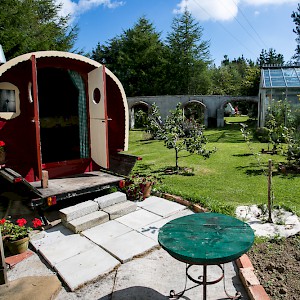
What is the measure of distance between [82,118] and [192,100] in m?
16.7

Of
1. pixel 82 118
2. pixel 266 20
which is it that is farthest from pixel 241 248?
pixel 266 20

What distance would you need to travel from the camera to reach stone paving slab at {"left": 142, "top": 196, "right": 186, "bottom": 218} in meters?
5.36

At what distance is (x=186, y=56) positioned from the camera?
33.6 meters

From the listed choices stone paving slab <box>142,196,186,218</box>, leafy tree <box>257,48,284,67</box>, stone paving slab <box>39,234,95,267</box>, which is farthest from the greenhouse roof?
leafy tree <box>257,48,284,67</box>

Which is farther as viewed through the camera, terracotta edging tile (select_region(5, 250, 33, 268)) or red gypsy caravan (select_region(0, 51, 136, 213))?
red gypsy caravan (select_region(0, 51, 136, 213))

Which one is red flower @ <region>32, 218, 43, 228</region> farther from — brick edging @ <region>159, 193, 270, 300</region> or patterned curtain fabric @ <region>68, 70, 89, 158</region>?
brick edging @ <region>159, 193, 270, 300</region>

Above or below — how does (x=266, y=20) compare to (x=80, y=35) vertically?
below

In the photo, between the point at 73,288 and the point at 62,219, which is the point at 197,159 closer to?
the point at 62,219

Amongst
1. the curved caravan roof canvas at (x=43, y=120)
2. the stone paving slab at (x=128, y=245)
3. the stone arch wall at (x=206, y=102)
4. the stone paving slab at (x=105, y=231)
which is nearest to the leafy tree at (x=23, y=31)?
the curved caravan roof canvas at (x=43, y=120)

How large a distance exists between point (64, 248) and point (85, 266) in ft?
2.13

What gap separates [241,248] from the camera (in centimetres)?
250

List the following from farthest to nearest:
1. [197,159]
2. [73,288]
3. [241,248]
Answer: [197,159] → [73,288] → [241,248]

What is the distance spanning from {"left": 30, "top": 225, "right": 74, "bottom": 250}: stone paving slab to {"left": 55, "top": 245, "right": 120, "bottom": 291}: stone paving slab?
0.68 metres

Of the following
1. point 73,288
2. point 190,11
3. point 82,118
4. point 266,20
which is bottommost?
point 73,288
